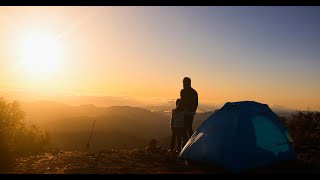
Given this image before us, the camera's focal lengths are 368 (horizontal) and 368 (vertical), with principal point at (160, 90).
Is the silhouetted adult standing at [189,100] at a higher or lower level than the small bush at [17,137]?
higher

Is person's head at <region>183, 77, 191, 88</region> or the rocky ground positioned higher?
person's head at <region>183, 77, 191, 88</region>

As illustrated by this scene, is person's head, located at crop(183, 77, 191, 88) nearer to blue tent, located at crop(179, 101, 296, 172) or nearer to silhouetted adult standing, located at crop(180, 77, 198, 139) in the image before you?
silhouetted adult standing, located at crop(180, 77, 198, 139)

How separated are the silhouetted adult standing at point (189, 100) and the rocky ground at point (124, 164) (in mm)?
1148

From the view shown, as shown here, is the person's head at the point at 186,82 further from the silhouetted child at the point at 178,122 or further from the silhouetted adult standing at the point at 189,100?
the silhouetted child at the point at 178,122

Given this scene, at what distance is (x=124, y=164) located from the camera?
10.7 meters

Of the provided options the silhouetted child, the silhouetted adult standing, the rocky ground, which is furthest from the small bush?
the silhouetted adult standing

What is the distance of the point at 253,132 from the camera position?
33.4 ft

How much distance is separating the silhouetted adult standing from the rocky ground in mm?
1148

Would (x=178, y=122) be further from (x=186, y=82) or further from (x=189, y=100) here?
(x=186, y=82)

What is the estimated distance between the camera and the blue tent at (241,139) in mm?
9727

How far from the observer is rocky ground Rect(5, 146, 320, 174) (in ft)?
31.7

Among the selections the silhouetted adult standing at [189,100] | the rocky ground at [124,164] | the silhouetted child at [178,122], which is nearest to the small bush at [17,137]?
the rocky ground at [124,164]
